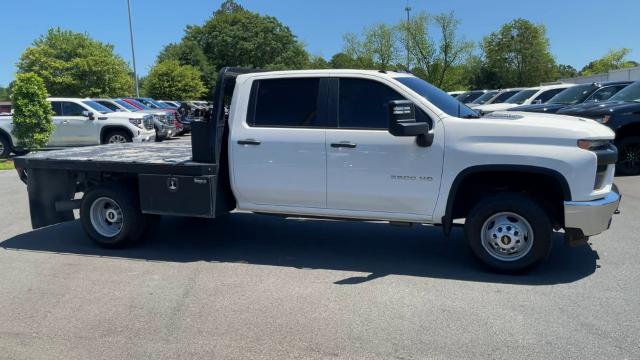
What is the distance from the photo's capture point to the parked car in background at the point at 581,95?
1279 centimetres

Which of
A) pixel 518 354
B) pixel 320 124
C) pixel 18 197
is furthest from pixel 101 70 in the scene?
pixel 518 354

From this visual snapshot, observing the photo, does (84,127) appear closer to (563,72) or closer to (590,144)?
(590,144)

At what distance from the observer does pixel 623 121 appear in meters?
10.2

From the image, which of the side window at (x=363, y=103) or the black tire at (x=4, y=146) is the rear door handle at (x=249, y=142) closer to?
the side window at (x=363, y=103)

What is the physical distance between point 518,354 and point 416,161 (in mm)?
2119

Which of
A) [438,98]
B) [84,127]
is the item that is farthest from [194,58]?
[438,98]

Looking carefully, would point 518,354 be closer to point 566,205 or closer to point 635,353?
point 635,353

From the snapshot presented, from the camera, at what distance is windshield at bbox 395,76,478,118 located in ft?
18.1

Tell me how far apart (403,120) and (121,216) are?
3.56 meters

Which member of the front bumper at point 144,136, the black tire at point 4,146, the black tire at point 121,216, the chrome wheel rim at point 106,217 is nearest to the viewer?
the black tire at point 121,216

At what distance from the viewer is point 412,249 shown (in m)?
6.34

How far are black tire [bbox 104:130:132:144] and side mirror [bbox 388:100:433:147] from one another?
44.3ft

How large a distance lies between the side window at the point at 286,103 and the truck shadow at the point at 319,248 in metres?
1.51

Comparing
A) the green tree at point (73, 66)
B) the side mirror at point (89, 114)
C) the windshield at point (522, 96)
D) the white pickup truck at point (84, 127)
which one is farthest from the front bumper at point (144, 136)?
the green tree at point (73, 66)
